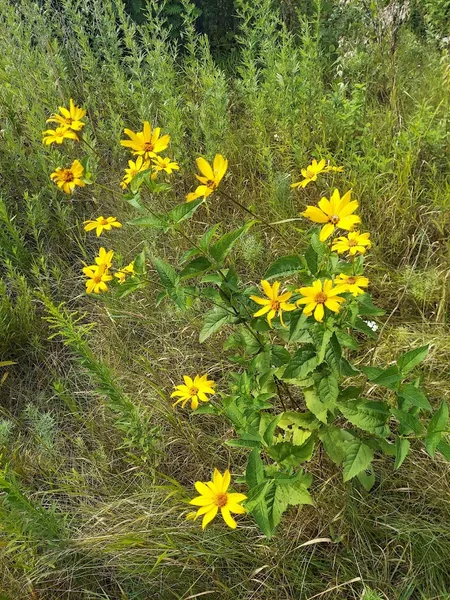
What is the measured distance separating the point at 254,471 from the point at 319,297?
1.40 ft

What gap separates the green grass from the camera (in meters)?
1.61

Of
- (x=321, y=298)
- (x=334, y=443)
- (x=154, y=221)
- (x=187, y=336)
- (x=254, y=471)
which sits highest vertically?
(x=154, y=221)

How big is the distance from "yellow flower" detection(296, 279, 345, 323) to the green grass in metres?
0.74

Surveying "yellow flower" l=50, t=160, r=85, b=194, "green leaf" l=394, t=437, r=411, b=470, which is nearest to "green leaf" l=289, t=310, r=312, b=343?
"green leaf" l=394, t=437, r=411, b=470

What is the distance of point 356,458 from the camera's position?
53.8 inches

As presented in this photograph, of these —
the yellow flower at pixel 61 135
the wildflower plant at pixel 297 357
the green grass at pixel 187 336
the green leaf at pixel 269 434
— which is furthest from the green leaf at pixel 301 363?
the yellow flower at pixel 61 135

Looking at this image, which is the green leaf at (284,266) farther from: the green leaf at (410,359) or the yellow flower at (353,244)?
the green leaf at (410,359)

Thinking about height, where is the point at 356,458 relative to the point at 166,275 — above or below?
below

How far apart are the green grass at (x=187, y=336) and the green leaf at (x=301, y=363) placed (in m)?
0.56

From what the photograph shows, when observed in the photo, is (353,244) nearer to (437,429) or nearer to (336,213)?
(336,213)

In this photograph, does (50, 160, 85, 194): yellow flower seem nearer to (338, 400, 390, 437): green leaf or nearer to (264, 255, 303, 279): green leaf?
(264, 255, 303, 279): green leaf

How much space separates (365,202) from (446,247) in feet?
1.41

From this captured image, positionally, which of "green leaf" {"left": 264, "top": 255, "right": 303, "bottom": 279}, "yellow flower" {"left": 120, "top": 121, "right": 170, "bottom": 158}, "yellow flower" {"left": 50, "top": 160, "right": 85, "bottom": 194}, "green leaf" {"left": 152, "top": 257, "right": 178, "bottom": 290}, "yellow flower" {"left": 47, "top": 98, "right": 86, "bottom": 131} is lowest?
"green leaf" {"left": 152, "top": 257, "right": 178, "bottom": 290}

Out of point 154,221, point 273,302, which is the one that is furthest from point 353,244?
point 154,221
